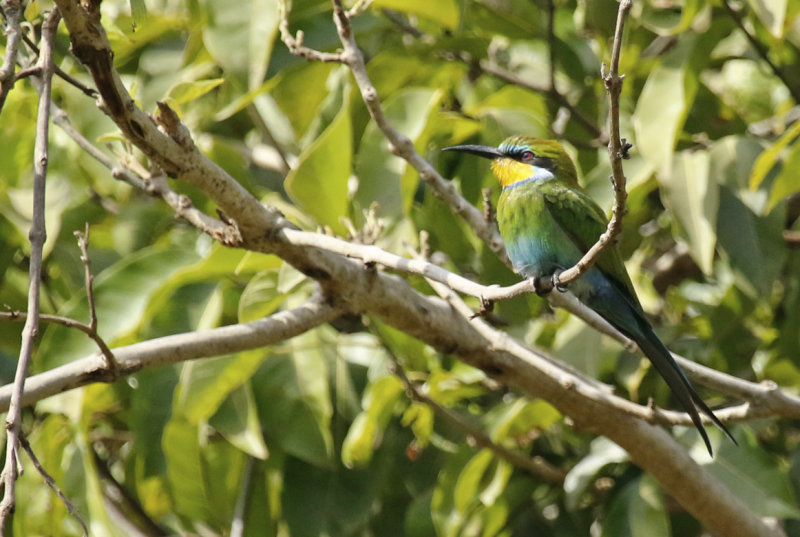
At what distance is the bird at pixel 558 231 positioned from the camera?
9.07 ft

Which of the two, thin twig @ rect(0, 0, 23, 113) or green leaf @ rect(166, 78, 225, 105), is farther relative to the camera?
green leaf @ rect(166, 78, 225, 105)

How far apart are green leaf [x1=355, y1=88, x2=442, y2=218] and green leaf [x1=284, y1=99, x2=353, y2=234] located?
0.19 metres

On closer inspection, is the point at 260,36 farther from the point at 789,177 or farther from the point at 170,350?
the point at 789,177

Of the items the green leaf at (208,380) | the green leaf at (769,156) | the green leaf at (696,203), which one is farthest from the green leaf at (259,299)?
the green leaf at (769,156)

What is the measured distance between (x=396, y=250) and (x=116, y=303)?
821 mm

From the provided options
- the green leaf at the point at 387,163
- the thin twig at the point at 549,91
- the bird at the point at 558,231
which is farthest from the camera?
the thin twig at the point at 549,91

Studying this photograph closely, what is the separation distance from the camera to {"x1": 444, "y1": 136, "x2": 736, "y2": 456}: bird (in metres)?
2.76

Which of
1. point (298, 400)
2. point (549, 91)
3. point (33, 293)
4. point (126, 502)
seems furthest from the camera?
point (126, 502)

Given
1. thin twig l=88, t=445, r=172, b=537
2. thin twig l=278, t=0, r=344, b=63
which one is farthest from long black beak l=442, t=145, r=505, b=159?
thin twig l=88, t=445, r=172, b=537

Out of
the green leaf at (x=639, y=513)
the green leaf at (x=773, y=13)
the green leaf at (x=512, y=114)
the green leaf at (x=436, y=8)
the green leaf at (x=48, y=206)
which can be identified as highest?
the green leaf at (x=773, y=13)

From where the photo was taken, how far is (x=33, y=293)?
6.22 ft

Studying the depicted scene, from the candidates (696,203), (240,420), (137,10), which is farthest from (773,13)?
(240,420)

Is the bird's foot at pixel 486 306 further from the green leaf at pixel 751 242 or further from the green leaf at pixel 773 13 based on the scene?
the green leaf at pixel 751 242

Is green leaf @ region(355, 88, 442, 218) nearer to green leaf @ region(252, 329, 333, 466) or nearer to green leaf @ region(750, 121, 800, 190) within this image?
green leaf @ region(252, 329, 333, 466)
